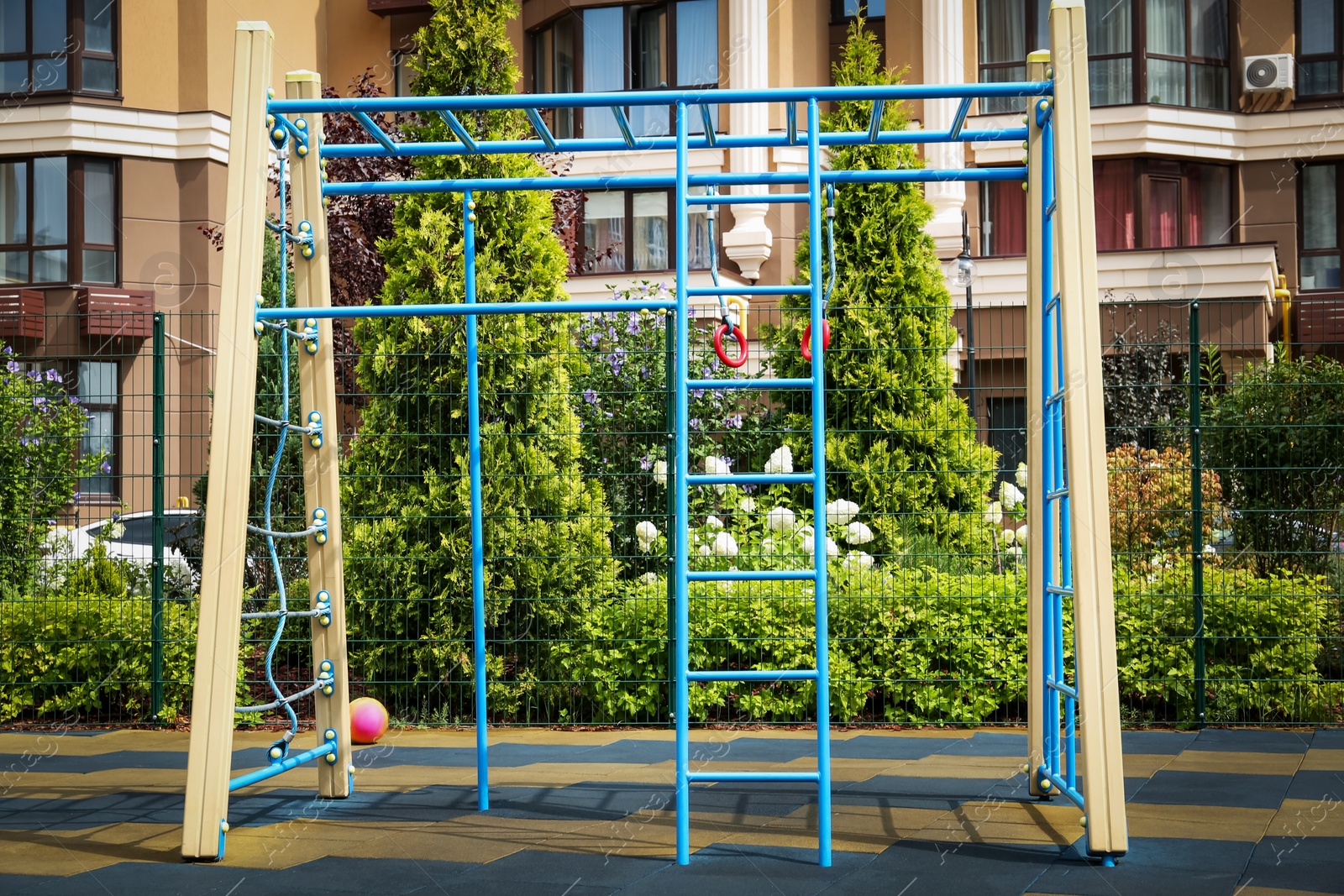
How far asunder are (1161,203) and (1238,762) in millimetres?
14088

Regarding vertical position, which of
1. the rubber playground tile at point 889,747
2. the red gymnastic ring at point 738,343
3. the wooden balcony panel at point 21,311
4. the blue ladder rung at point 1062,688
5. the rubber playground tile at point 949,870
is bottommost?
the rubber playground tile at point 889,747

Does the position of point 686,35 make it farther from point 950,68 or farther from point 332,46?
point 332,46

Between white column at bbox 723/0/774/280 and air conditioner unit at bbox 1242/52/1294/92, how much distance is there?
758cm

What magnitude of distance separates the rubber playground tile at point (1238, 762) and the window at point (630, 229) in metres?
13.3

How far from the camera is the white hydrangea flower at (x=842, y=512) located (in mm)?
7605

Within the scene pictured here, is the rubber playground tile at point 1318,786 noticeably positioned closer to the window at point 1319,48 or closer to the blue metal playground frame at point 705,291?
the blue metal playground frame at point 705,291

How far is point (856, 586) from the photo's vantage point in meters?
7.16

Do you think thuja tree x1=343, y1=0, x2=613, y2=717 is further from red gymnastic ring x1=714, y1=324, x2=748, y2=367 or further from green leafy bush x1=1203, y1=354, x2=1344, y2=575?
green leafy bush x1=1203, y1=354, x2=1344, y2=575

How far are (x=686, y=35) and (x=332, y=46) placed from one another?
732 cm

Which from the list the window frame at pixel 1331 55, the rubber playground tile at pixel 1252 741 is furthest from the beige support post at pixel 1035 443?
the window frame at pixel 1331 55

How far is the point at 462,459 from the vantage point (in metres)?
7.24

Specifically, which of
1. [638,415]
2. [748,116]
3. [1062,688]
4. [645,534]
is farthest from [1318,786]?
[748,116]

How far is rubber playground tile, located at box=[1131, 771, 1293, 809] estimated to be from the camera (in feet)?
16.2

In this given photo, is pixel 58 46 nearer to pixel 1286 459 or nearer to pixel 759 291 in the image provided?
pixel 759 291
